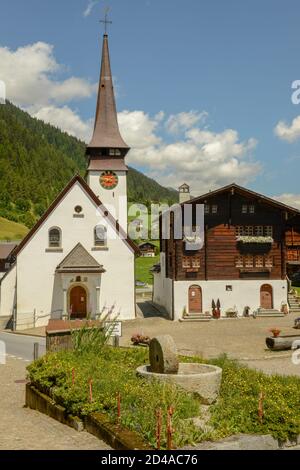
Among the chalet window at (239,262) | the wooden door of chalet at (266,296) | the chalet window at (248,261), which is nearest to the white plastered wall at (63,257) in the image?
the chalet window at (239,262)

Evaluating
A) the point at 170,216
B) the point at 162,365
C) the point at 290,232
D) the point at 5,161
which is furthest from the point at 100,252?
the point at 5,161

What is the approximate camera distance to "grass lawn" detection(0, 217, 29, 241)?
11162 cm

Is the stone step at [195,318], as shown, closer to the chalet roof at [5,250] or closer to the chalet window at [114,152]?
the chalet window at [114,152]

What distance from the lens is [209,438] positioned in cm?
914

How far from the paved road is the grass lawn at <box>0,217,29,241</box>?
81473mm

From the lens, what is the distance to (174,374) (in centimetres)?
1215

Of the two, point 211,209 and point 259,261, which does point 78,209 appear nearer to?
point 211,209

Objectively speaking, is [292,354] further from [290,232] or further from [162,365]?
→ [290,232]

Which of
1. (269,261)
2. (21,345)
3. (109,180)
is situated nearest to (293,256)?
(269,261)

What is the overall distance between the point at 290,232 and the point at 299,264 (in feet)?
8.51

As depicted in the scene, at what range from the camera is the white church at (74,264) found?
3272 centimetres

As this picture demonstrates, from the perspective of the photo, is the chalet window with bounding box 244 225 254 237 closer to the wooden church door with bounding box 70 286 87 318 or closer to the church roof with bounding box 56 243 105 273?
the church roof with bounding box 56 243 105 273

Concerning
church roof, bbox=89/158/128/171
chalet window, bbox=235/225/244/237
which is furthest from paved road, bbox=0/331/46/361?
chalet window, bbox=235/225/244/237

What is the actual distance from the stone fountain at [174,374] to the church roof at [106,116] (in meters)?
28.4
